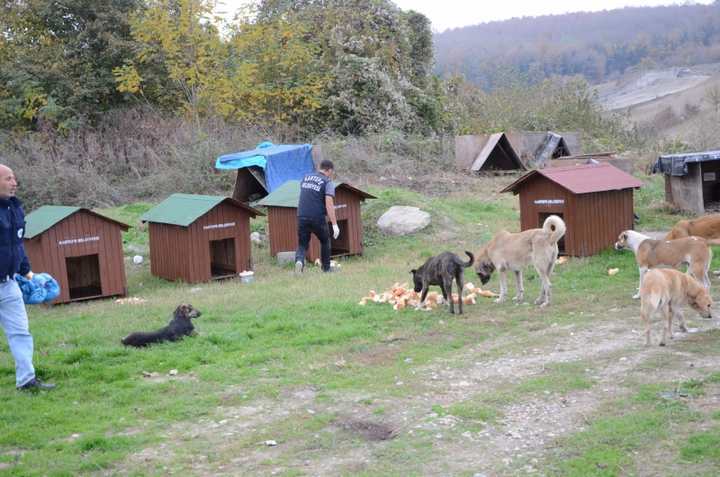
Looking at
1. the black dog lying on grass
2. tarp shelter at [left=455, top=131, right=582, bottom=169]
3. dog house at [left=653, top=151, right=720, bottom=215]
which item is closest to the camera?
the black dog lying on grass

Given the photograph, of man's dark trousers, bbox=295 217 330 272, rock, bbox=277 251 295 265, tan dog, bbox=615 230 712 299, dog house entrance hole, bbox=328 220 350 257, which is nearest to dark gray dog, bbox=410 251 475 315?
tan dog, bbox=615 230 712 299

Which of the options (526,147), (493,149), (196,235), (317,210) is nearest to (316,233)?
(317,210)

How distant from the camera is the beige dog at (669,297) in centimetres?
842

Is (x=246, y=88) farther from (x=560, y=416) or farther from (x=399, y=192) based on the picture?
(x=560, y=416)

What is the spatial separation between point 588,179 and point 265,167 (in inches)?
379

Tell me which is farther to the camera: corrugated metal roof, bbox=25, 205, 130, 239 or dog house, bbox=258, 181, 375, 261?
dog house, bbox=258, 181, 375, 261

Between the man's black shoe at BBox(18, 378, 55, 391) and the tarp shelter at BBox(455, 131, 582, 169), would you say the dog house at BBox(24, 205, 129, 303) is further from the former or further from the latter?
the tarp shelter at BBox(455, 131, 582, 169)

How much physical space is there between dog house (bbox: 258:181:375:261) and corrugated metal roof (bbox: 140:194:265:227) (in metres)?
1.51

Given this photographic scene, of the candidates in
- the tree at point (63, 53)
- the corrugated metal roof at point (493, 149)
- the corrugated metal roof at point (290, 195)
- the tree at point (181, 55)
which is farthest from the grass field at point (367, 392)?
the tree at point (63, 53)

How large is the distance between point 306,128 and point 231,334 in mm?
20069

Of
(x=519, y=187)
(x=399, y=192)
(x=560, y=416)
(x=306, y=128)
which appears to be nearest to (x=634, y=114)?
(x=306, y=128)

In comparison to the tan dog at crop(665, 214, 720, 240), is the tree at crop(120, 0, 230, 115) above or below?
above

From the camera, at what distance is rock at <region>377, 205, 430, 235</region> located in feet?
58.5

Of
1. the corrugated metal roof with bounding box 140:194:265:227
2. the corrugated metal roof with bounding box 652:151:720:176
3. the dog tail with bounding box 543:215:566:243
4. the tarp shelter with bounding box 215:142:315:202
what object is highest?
the tarp shelter with bounding box 215:142:315:202
